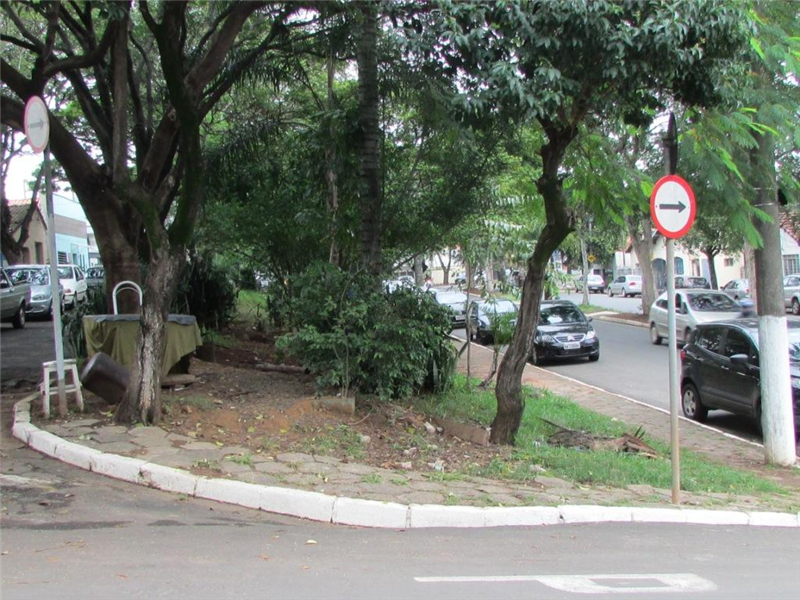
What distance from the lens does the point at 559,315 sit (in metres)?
19.8

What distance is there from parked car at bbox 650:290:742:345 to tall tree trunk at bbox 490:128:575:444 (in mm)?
13951

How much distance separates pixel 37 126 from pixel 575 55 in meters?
5.57

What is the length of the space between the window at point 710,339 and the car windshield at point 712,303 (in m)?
9.53

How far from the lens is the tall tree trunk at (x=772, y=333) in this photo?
904 centimetres

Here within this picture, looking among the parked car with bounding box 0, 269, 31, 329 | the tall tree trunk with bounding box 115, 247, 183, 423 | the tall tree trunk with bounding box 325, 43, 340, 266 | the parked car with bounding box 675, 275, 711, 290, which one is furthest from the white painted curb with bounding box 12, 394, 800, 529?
the parked car with bounding box 675, 275, 711, 290

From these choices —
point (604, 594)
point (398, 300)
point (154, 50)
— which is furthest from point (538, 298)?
point (154, 50)

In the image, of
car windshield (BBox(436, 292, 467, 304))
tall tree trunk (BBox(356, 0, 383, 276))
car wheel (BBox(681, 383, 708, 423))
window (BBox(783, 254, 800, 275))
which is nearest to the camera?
tall tree trunk (BBox(356, 0, 383, 276))

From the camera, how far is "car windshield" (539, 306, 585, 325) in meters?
19.5

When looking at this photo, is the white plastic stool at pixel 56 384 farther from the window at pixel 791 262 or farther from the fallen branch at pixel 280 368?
the window at pixel 791 262

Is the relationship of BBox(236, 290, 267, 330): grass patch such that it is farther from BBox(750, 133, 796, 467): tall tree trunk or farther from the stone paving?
BBox(750, 133, 796, 467): tall tree trunk

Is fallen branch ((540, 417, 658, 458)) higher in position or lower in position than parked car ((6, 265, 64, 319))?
lower

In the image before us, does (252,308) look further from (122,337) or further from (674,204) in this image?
(674,204)

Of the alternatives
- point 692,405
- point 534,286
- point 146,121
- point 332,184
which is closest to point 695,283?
point 692,405

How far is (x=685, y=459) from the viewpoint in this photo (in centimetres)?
902
